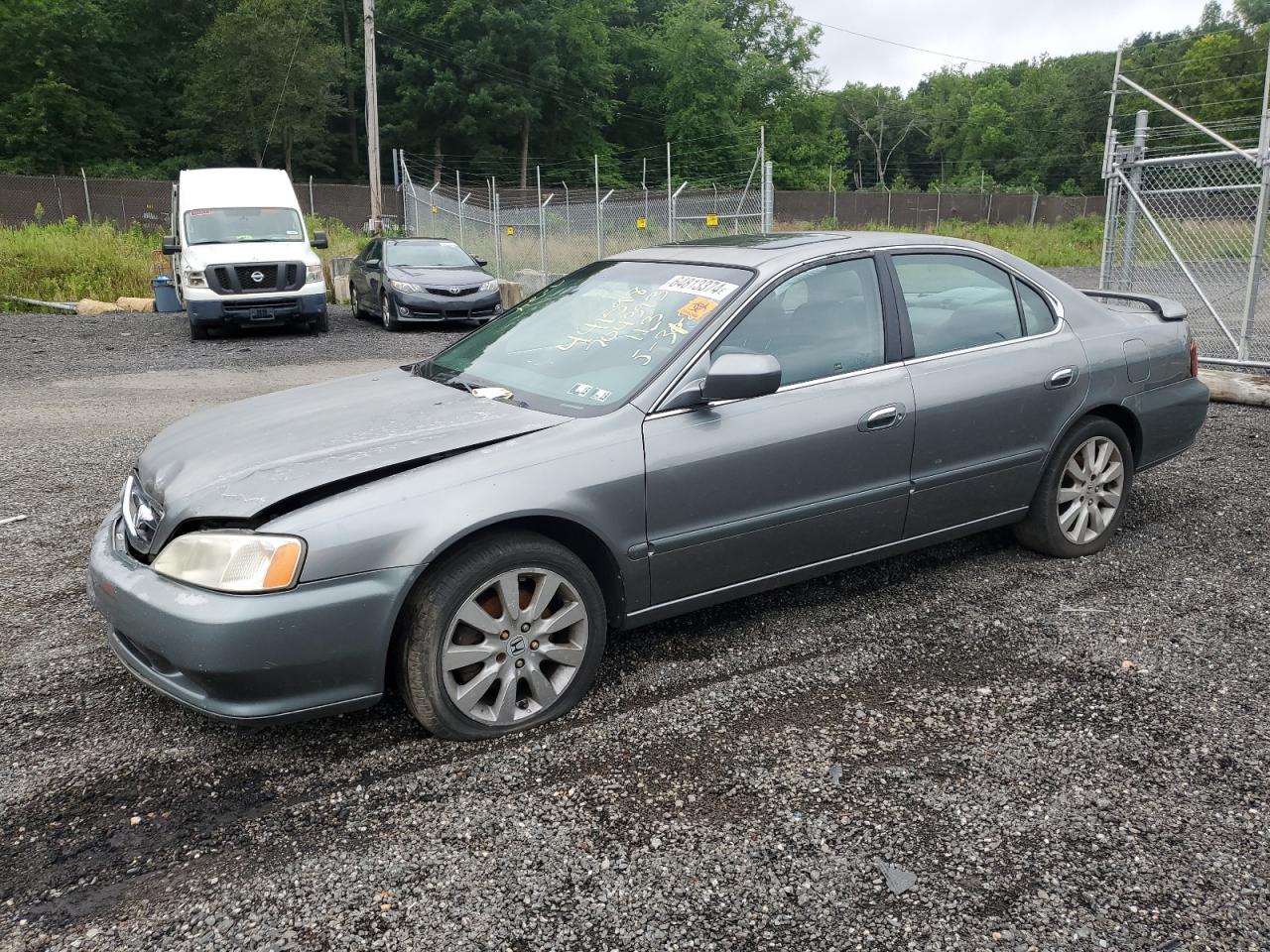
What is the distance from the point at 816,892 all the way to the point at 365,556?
1.53 m

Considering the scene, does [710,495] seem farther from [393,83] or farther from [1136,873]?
[393,83]

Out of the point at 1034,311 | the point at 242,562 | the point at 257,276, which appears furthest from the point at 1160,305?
the point at 257,276

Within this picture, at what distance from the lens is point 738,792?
9.55 feet

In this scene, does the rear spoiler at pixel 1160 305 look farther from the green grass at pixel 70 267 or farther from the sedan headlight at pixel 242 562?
the green grass at pixel 70 267

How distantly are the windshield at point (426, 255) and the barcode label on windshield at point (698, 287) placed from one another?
1197 cm

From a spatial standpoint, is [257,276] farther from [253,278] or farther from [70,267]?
[70,267]

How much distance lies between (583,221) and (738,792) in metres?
16.2

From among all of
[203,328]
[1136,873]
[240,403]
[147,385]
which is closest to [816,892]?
[1136,873]

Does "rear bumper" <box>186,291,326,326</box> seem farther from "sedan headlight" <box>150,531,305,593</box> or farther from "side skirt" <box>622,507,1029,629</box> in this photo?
"sedan headlight" <box>150,531,305,593</box>

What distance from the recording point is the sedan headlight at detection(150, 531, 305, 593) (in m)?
2.82

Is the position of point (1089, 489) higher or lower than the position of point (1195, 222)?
lower

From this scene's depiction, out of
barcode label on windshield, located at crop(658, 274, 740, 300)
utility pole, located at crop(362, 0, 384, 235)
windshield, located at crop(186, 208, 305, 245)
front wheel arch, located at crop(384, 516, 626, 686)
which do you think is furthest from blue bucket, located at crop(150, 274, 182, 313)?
front wheel arch, located at crop(384, 516, 626, 686)

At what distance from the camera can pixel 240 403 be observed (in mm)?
4195

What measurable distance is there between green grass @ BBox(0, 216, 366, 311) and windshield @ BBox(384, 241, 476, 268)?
6.86 m
